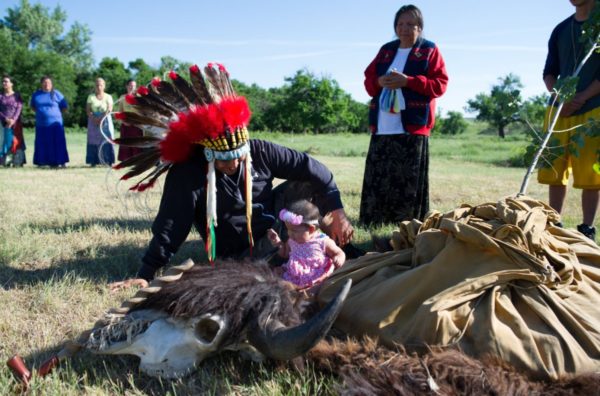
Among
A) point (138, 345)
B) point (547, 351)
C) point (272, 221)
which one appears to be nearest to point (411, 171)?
point (272, 221)

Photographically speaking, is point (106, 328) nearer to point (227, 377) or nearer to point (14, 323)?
point (227, 377)

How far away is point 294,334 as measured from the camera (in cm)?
183

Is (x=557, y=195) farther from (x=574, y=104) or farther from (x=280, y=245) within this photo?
(x=280, y=245)

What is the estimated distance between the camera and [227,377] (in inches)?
81.5

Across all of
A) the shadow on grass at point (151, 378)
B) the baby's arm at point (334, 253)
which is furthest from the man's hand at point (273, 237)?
the shadow on grass at point (151, 378)

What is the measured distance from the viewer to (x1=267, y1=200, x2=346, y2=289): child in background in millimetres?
3084

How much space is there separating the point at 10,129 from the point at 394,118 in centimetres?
884

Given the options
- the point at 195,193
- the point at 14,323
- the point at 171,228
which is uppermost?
the point at 195,193

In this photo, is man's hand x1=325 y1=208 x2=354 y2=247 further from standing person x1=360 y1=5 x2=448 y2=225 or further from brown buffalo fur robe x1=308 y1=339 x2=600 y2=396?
brown buffalo fur robe x1=308 y1=339 x2=600 y2=396

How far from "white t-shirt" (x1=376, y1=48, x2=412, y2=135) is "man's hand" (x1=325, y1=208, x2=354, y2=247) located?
1.39 m

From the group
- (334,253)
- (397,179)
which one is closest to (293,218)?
(334,253)

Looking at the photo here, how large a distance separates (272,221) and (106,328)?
1.57 meters

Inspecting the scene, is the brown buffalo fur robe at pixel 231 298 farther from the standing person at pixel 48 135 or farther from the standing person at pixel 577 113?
the standing person at pixel 48 135

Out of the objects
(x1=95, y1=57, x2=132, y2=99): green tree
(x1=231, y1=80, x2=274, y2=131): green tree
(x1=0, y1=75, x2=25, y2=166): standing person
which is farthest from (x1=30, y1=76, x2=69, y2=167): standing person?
(x1=231, y1=80, x2=274, y2=131): green tree
